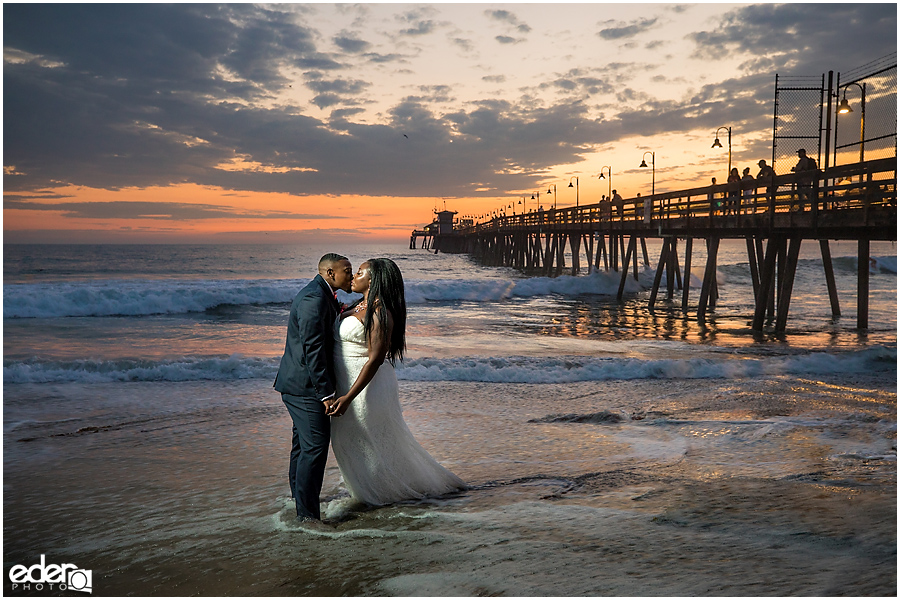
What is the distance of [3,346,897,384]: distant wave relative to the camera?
915 centimetres

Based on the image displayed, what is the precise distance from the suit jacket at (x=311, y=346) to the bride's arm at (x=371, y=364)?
0.11 m

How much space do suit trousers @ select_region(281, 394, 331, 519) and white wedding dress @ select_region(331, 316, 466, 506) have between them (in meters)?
0.13

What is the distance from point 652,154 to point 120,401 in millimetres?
30981

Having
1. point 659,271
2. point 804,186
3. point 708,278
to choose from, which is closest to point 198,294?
point 659,271

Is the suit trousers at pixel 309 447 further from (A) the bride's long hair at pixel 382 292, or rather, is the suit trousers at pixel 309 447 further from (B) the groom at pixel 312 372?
(A) the bride's long hair at pixel 382 292

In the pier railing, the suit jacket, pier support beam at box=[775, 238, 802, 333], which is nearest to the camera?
the suit jacket

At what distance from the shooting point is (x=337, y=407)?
12.0 feet

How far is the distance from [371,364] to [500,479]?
5.64 ft

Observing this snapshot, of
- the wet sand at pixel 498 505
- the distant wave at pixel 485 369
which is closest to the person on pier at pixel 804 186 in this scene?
the distant wave at pixel 485 369

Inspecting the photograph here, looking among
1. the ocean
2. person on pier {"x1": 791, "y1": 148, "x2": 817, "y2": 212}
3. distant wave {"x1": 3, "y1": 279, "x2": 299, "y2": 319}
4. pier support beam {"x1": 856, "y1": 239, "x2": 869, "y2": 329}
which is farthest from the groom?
distant wave {"x1": 3, "y1": 279, "x2": 299, "y2": 319}

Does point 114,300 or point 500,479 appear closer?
point 500,479

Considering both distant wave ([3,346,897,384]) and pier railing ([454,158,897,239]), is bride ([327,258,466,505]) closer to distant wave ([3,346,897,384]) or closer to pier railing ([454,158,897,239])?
distant wave ([3,346,897,384])

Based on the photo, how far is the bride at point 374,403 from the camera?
364 cm

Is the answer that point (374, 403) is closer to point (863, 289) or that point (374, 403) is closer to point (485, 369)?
point (485, 369)
